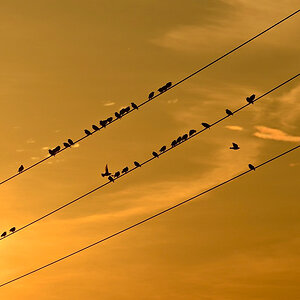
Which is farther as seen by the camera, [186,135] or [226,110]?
[226,110]

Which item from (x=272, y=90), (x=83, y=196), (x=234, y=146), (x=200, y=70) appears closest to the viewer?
(x=272, y=90)

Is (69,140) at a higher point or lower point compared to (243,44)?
higher

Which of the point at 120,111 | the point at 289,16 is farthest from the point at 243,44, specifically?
the point at 120,111

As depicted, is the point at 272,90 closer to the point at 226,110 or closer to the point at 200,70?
the point at 200,70

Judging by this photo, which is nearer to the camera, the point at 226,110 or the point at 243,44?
the point at 243,44

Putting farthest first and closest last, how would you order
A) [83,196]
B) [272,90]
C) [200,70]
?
[83,196] < [200,70] < [272,90]

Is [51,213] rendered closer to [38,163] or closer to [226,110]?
[38,163]

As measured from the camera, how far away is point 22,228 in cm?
3988

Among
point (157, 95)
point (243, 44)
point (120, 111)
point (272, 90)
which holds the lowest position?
point (272, 90)

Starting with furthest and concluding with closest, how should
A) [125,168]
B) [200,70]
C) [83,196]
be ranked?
[125,168] → [83,196] → [200,70]

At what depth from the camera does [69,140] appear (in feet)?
161

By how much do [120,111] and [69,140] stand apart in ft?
16.7

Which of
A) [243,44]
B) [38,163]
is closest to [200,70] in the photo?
[243,44]

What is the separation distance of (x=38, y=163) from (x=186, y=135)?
253 inches
